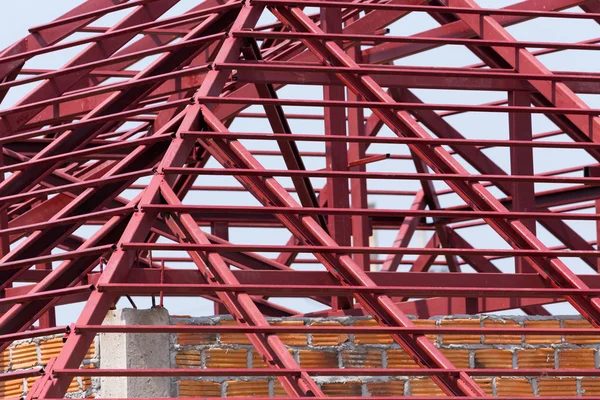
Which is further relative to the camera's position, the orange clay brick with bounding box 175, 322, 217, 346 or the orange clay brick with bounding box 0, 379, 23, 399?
the orange clay brick with bounding box 0, 379, 23, 399

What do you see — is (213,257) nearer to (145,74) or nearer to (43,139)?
(145,74)

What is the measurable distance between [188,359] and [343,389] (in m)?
1.10

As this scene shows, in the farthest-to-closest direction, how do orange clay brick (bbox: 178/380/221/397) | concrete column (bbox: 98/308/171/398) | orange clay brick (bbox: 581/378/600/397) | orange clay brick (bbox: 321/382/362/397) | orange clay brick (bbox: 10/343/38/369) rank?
orange clay brick (bbox: 581/378/600/397)
orange clay brick (bbox: 10/343/38/369)
orange clay brick (bbox: 321/382/362/397)
orange clay brick (bbox: 178/380/221/397)
concrete column (bbox: 98/308/171/398)

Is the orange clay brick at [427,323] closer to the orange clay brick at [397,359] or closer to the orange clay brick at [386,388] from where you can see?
the orange clay brick at [397,359]

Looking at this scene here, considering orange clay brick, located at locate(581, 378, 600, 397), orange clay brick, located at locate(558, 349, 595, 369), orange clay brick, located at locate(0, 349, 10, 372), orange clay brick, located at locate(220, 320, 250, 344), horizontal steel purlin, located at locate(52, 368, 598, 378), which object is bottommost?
orange clay brick, located at locate(581, 378, 600, 397)

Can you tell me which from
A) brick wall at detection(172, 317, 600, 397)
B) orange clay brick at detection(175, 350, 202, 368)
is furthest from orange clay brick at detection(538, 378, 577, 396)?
orange clay brick at detection(175, 350, 202, 368)

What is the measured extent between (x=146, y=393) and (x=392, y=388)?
173 centimetres

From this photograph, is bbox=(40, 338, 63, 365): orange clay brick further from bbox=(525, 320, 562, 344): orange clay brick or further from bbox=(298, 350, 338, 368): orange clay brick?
bbox=(525, 320, 562, 344): orange clay brick

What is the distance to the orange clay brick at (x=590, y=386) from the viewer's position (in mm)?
9375

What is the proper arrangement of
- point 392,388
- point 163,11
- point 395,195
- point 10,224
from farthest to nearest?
point 395,195 < point 10,224 < point 163,11 < point 392,388

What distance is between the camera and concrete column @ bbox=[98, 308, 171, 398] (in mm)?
8414

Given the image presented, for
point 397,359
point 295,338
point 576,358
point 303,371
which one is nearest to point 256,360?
point 295,338

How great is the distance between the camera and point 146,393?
841 cm

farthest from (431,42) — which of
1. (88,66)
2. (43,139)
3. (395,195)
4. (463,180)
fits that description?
(395,195)
